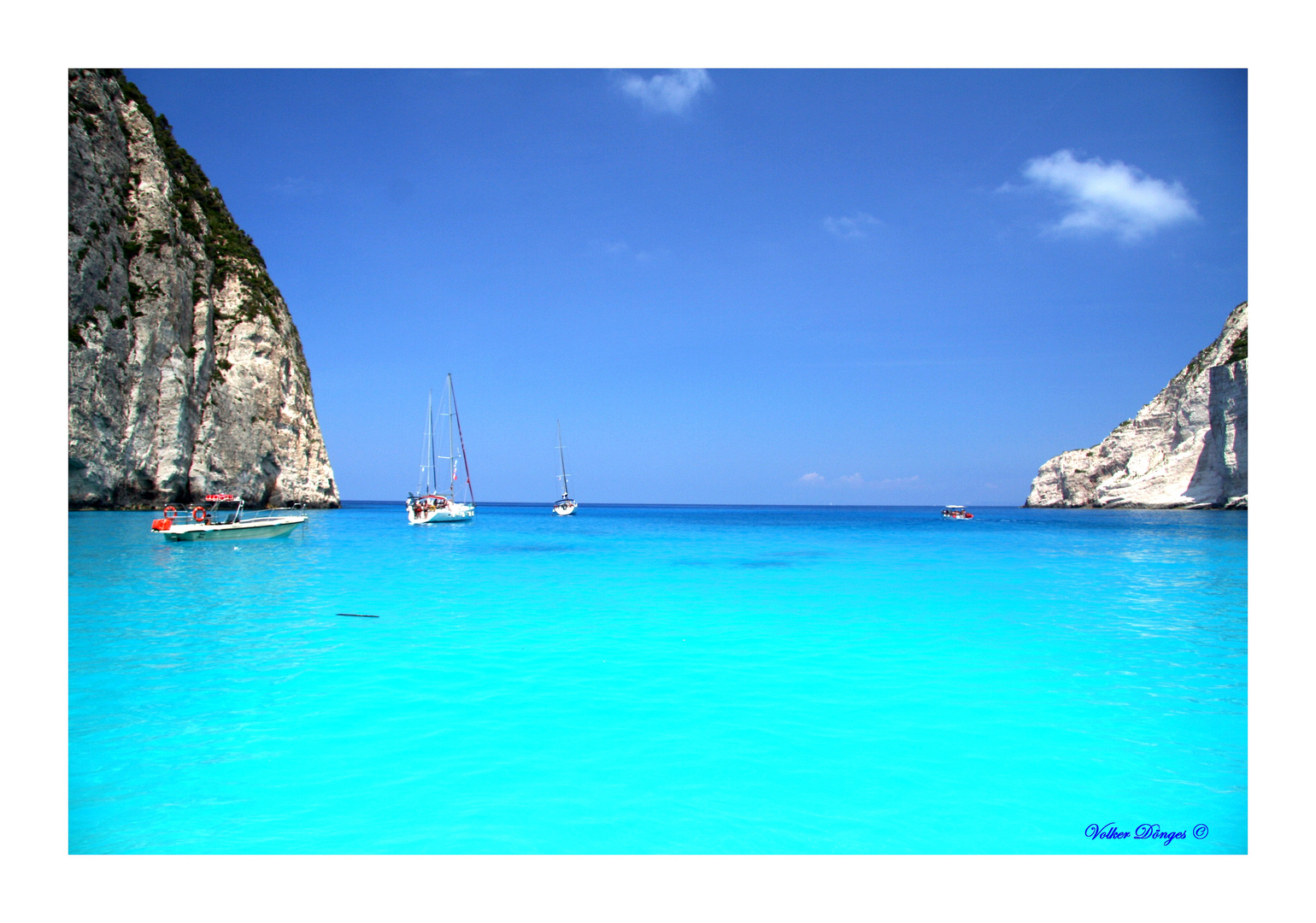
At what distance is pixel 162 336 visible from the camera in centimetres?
3888

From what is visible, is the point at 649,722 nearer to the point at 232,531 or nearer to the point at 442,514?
the point at 232,531

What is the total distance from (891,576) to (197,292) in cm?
4950

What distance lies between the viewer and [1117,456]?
81.2 metres

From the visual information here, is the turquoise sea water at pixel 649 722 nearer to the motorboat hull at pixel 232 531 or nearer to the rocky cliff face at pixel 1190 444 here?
the motorboat hull at pixel 232 531

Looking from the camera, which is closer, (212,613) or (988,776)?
(988,776)

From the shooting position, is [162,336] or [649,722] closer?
[649,722]

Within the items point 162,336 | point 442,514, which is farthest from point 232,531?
point 442,514

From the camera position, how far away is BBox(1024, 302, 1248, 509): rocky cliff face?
53.9 m

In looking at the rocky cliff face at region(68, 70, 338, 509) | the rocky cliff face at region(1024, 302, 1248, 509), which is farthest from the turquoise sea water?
the rocky cliff face at region(1024, 302, 1248, 509)

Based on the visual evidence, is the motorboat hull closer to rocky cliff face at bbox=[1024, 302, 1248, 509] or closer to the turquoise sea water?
the turquoise sea water

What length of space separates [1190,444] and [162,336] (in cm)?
8761

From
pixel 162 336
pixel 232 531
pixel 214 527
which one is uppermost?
pixel 162 336
